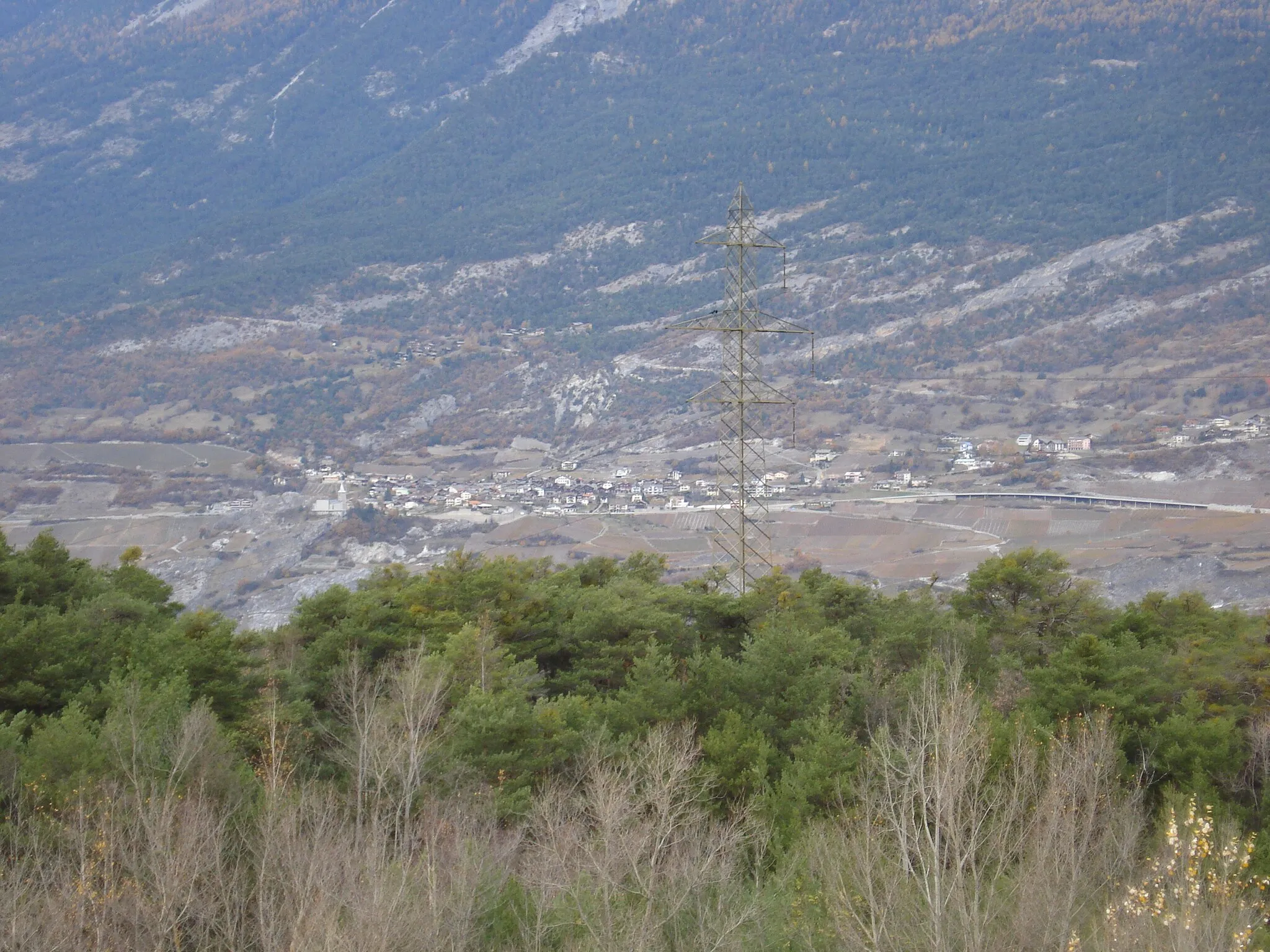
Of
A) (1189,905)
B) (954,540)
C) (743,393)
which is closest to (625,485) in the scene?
(954,540)

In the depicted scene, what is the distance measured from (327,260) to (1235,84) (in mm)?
79844

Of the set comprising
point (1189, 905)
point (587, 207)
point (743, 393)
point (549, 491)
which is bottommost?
point (1189, 905)

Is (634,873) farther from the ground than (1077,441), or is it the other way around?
(1077,441)

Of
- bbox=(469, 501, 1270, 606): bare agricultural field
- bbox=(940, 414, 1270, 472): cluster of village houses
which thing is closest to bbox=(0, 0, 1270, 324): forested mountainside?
bbox=(940, 414, 1270, 472): cluster of village houses

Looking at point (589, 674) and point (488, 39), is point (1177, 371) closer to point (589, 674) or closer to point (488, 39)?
point (589, 674)

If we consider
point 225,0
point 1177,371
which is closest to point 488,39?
point 225,0

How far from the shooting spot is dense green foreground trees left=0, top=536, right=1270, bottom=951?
9.68 meters

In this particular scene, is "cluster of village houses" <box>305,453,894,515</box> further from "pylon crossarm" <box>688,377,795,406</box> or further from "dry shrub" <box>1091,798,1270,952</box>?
→ "dry shrub" <box>1091,798,1270,952</box>

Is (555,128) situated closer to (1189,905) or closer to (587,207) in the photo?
(587,207)

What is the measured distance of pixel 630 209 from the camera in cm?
10506

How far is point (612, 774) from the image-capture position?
1289 centimetres

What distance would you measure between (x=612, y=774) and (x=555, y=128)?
116 meters

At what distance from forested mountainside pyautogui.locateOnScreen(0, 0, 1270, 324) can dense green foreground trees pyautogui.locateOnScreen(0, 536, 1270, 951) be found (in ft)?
238

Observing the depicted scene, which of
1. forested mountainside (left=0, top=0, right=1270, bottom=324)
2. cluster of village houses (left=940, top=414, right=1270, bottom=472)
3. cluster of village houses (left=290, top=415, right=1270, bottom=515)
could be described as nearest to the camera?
cluster of village houses (left=290, top=415, right=1270, bottom=515)
